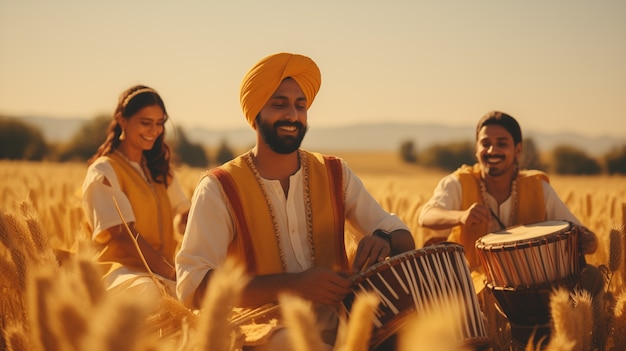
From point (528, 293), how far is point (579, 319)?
3.94ft

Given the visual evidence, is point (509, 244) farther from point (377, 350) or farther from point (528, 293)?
point (377, 350)

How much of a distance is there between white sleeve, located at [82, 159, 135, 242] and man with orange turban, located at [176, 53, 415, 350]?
4.21ft

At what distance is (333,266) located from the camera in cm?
297

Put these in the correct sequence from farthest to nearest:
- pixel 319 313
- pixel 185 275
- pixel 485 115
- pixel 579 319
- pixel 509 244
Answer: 1. pixel 485 115
2. pixel 509 244
3. pixel 319 313
4. pixel 185 275
5. pixel 579 319

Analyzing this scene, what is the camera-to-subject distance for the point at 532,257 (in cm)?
291

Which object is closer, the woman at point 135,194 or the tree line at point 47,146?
the woman at point 135,194

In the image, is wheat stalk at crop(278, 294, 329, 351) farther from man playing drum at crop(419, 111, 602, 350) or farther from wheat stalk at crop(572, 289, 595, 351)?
man playing drum at crop(419, 111, 602, 350)

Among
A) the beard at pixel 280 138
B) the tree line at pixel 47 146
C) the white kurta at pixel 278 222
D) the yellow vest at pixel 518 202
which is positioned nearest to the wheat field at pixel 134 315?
the white kurta at pixel 278 222

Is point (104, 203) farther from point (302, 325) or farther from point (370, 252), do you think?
point (302, 325)

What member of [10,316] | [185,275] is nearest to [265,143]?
[185,275]

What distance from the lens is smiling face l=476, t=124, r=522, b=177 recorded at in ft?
13.7

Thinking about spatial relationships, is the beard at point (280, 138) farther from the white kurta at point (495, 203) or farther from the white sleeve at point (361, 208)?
the white kurta at point (495, 203)

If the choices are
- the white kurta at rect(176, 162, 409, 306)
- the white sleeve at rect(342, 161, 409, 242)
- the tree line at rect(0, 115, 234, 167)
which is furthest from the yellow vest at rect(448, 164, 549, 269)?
the tree line at rect(0, 115, 234, 167)

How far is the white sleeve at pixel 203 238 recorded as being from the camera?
102 inches
